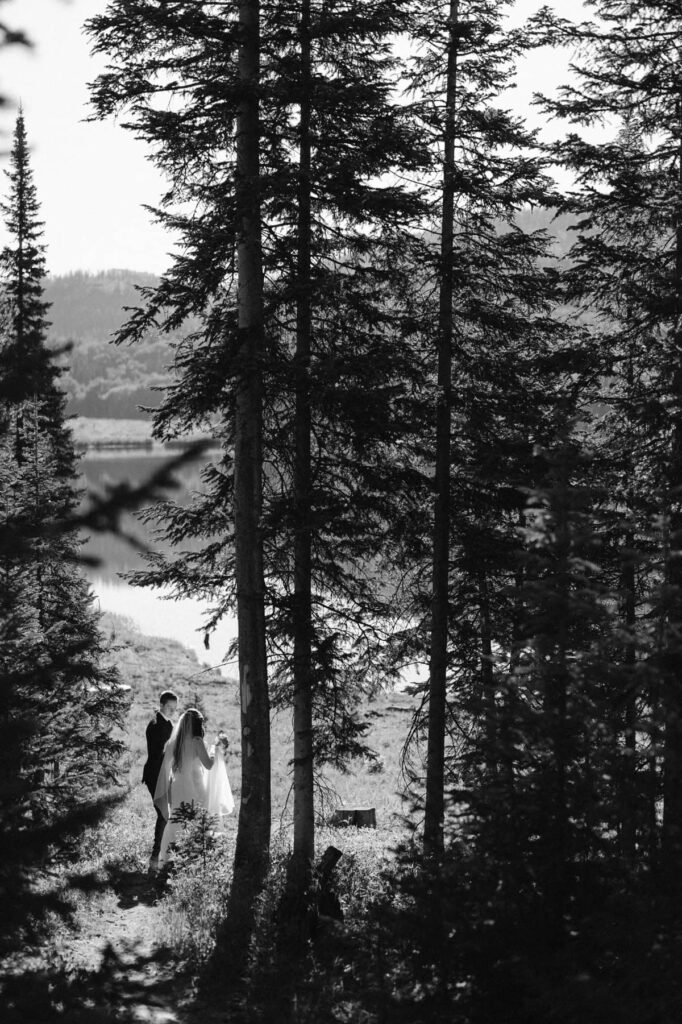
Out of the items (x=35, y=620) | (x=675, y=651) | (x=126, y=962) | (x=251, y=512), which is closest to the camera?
(x=675, y=651)

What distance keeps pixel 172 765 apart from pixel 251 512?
4.40m

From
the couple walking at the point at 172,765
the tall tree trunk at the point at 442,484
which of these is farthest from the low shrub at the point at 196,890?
the tall tree trunk at the point at 442,484

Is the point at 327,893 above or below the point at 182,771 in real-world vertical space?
below

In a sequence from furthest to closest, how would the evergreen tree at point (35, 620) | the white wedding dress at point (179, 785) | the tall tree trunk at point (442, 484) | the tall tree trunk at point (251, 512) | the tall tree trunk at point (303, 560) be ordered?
the white wedding dress at point (179, 785), the tall tree trunk at point (442, 484), the tall tree trunk at point (303, 560), the tall tree trunk at point (251, 512), the evergreen tree at point (35, 620)

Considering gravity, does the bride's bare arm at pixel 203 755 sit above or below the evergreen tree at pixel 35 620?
below

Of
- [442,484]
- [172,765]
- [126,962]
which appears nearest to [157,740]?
[172,765]

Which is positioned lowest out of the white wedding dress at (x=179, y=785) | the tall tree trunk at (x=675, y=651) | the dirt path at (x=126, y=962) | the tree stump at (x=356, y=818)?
the tree stump at (x=356, y=818)

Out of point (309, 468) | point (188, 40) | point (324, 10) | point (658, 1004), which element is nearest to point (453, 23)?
point (324, 10)

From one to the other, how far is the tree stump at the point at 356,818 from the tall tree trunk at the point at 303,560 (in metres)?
6.04

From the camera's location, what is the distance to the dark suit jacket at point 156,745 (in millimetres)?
13148

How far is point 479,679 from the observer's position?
12.4 meters

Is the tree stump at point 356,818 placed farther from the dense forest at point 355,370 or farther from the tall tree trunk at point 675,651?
the tall tree trunk at point 675,651

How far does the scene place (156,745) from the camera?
43.4ft

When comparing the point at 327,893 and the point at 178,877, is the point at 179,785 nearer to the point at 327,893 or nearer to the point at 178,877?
the point at 178,877
